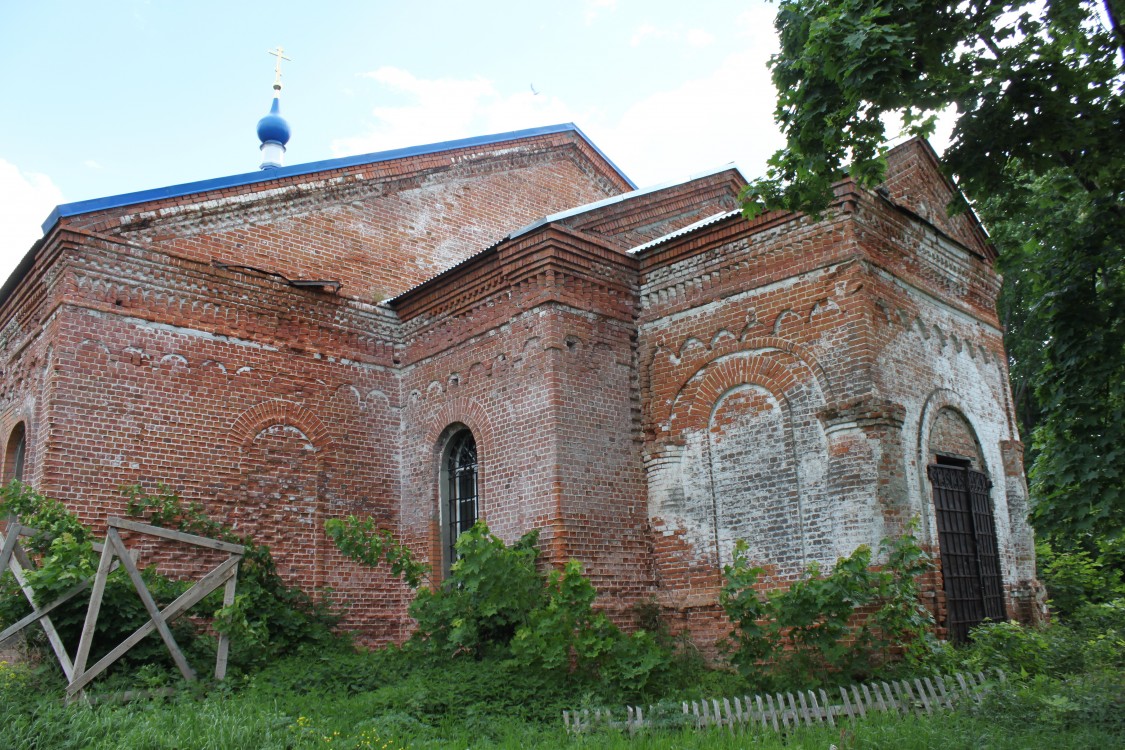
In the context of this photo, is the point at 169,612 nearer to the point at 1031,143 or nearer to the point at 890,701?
the point at 890,701

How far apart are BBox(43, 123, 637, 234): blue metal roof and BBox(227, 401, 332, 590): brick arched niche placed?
2.67m

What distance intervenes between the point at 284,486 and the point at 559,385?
11.7 feet

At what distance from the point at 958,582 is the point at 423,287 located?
22.5 ft

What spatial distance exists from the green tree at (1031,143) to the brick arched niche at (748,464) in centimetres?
198

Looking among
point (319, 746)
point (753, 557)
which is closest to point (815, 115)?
point (753, 557)

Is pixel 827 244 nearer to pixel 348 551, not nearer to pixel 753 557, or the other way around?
pixel 753 557

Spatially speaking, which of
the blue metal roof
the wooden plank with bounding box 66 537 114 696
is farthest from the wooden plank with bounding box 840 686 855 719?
the blue metal roof

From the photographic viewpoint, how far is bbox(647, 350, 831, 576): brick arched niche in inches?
331

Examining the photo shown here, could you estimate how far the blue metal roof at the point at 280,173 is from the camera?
31.3 feet

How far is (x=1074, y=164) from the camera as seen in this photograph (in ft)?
21.3

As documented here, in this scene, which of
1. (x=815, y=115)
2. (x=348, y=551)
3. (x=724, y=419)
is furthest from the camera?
(x=724, y=419)

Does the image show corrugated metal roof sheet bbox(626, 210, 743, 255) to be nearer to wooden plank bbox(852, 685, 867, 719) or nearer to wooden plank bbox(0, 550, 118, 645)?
wooden plank bbox(852, 685, 867, 719)

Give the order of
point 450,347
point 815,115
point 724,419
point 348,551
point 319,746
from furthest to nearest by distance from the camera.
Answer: point 450,347
point 724,419
point 348,551
point 815,115
point 319,746

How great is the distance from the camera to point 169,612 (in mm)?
7797
